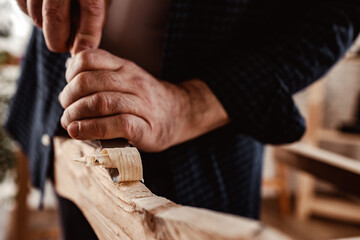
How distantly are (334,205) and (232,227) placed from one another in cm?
290

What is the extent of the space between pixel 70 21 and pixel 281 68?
1.23ft

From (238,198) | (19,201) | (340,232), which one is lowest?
(340,232)

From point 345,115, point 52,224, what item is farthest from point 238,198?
point 345,115

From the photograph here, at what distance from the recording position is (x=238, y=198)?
0.69 meters

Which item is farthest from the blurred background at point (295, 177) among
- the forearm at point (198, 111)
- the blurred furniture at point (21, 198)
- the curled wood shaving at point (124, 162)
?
→ the curled wood shaving at point (124, 162)

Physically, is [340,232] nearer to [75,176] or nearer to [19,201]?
[19,201]

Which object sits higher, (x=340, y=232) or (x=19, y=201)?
(x=19, y=201)

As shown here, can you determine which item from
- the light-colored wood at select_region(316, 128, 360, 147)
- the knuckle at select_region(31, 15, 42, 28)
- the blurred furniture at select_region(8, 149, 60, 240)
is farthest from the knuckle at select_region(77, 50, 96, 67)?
the light-colored wood at select_region(316, 128, 360, 147)

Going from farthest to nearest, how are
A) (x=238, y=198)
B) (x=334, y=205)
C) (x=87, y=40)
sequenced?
(x=334, y=205), (x=238, y=198), (x=87, y=40)

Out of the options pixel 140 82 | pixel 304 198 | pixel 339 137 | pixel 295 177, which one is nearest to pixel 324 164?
pixel 140 82

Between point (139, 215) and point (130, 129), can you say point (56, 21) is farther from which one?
point (139, 215)

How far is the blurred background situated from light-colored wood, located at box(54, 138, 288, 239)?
130 centimetres

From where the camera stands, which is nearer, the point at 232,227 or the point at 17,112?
the point at 232,227

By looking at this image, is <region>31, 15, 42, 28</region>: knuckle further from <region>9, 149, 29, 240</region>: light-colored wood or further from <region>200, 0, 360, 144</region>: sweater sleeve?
<region>9, 149, 29, 240</region>: light-colored wood
